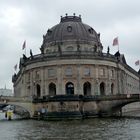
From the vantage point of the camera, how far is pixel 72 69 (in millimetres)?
84875

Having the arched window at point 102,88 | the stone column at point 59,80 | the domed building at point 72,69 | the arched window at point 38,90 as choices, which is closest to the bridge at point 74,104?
the domed building at point 72,69

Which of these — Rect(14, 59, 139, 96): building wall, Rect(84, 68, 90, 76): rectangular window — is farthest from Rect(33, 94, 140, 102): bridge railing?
Rect(84, 68, 90, 76): rectangular window

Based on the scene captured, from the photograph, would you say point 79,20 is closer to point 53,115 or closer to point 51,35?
point 51,35

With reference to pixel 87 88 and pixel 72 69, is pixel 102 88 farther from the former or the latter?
pixel 72 69

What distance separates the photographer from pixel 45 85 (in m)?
86.6

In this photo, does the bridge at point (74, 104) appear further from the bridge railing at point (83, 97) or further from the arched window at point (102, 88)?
the arched window at point (102, 88)

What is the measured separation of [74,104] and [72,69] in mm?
12986

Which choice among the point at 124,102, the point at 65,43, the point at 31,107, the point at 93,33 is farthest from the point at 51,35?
the point at 124,102

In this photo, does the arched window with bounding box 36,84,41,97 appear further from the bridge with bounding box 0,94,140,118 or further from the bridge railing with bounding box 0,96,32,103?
the bridge railing with bounding box 0,96,32,103

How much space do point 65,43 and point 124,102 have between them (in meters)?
27.5

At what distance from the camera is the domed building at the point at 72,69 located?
84750mm

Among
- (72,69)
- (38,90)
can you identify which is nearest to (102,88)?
(72,69)

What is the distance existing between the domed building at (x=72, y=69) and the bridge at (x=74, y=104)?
4.05 meters

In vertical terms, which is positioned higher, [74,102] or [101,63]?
[101,63]
